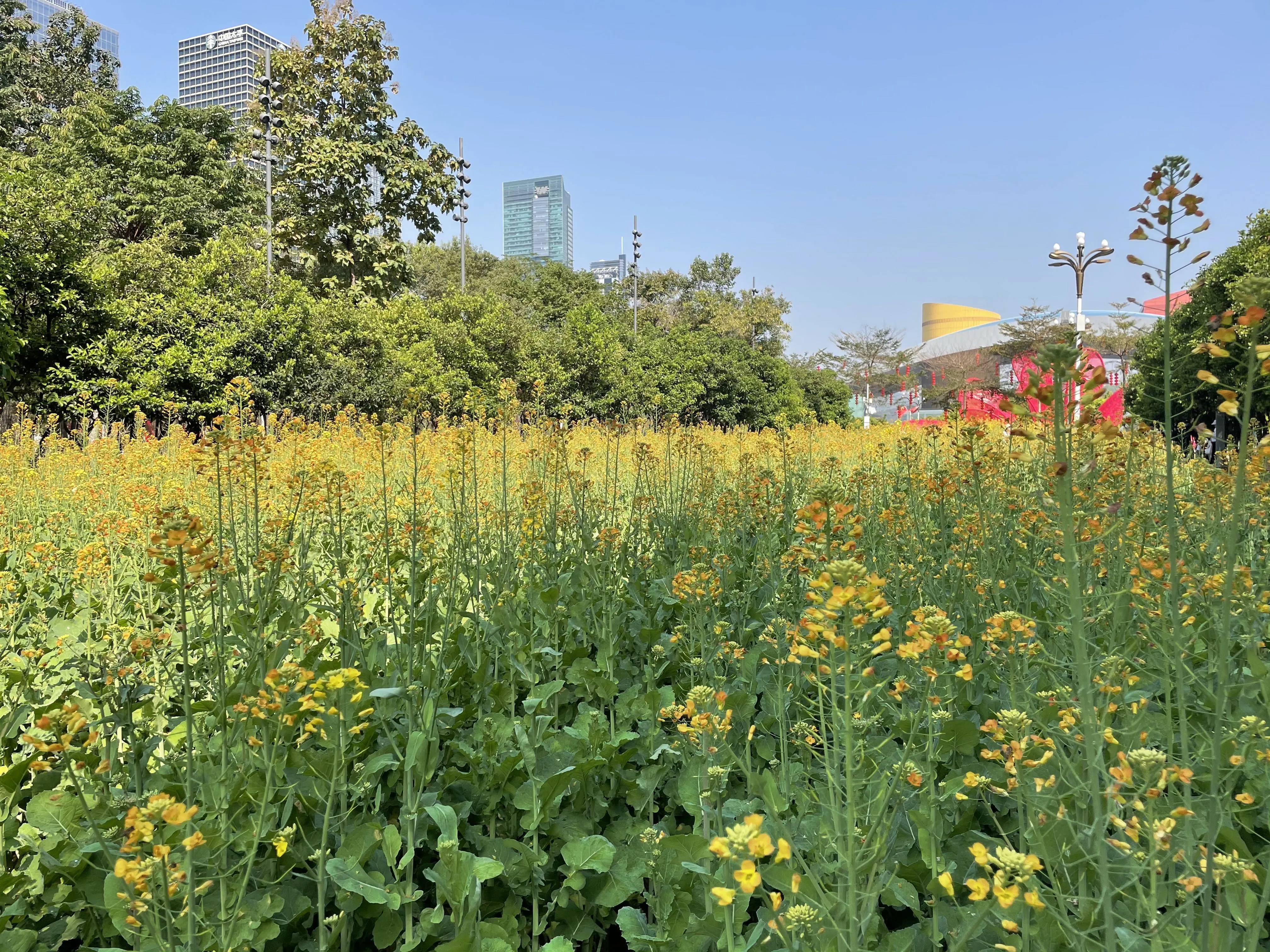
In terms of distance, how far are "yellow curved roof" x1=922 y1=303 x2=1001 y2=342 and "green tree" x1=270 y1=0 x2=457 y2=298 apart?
74.9 m

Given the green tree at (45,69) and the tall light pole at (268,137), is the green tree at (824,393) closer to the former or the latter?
the tall light pole at (268,137)

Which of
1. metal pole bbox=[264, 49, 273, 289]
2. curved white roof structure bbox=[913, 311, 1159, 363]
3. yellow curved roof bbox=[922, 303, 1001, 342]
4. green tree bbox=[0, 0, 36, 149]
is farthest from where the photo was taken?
yellow curved roof bbox=[922, 303, 1001, 342]

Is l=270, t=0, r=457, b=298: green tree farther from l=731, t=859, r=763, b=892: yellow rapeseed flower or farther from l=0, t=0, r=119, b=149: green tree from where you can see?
l=731, t=859, r=763, b=892: yellow rapeseed flower

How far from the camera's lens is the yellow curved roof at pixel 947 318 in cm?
8438

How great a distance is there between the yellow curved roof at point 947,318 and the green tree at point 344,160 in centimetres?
7491

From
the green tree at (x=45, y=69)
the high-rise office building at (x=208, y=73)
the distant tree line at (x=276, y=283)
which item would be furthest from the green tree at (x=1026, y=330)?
the high-rise office building at (x=208, y=73)

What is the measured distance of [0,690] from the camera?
7.58 feet

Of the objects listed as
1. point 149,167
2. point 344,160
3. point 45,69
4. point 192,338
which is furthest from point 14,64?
point 192,338

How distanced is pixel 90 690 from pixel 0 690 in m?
1.16

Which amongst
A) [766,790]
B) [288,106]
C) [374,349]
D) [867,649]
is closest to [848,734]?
[867,649]

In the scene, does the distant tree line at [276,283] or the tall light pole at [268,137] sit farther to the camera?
the tall light pole at [268,137]

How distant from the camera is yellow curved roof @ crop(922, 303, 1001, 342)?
84.4m

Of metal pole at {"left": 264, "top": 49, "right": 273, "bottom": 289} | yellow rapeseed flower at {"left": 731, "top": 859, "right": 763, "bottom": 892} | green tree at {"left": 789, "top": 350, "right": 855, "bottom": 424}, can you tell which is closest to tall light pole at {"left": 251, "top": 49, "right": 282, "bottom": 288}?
metal pole at {"left": 264, "top": 49, "right": 273, "bottom": 289}

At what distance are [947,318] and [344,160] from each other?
3252 inches
